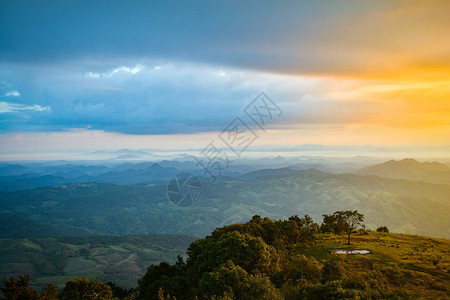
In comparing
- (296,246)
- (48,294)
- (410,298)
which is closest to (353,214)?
(296,246)

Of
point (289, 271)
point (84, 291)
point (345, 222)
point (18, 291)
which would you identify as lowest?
point (84, 291)

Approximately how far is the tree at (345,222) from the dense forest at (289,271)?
30cm

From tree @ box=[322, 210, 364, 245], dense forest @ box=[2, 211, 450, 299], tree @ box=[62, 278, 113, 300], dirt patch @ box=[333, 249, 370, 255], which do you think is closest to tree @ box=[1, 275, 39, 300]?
dense forest @ box=[2, 211, 450, 299]

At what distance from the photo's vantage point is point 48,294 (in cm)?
3356

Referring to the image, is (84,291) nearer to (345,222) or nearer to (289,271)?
(289,271)

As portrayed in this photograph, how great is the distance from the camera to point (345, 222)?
5512 centimetres

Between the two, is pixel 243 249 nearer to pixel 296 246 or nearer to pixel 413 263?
pixel 296 246

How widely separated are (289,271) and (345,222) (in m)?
30.4

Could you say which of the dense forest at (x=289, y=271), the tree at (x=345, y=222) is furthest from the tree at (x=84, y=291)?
the tree at (x=345, y=222)

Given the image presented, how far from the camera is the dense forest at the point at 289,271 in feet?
78.5

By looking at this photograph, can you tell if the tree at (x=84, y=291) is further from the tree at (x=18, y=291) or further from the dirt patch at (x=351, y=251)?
the dirt patch at (x=351, y=251)

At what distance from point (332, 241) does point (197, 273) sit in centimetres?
2957

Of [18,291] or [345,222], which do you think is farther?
[345,222]

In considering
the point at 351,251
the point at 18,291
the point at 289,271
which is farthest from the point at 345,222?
the point at 18,291
